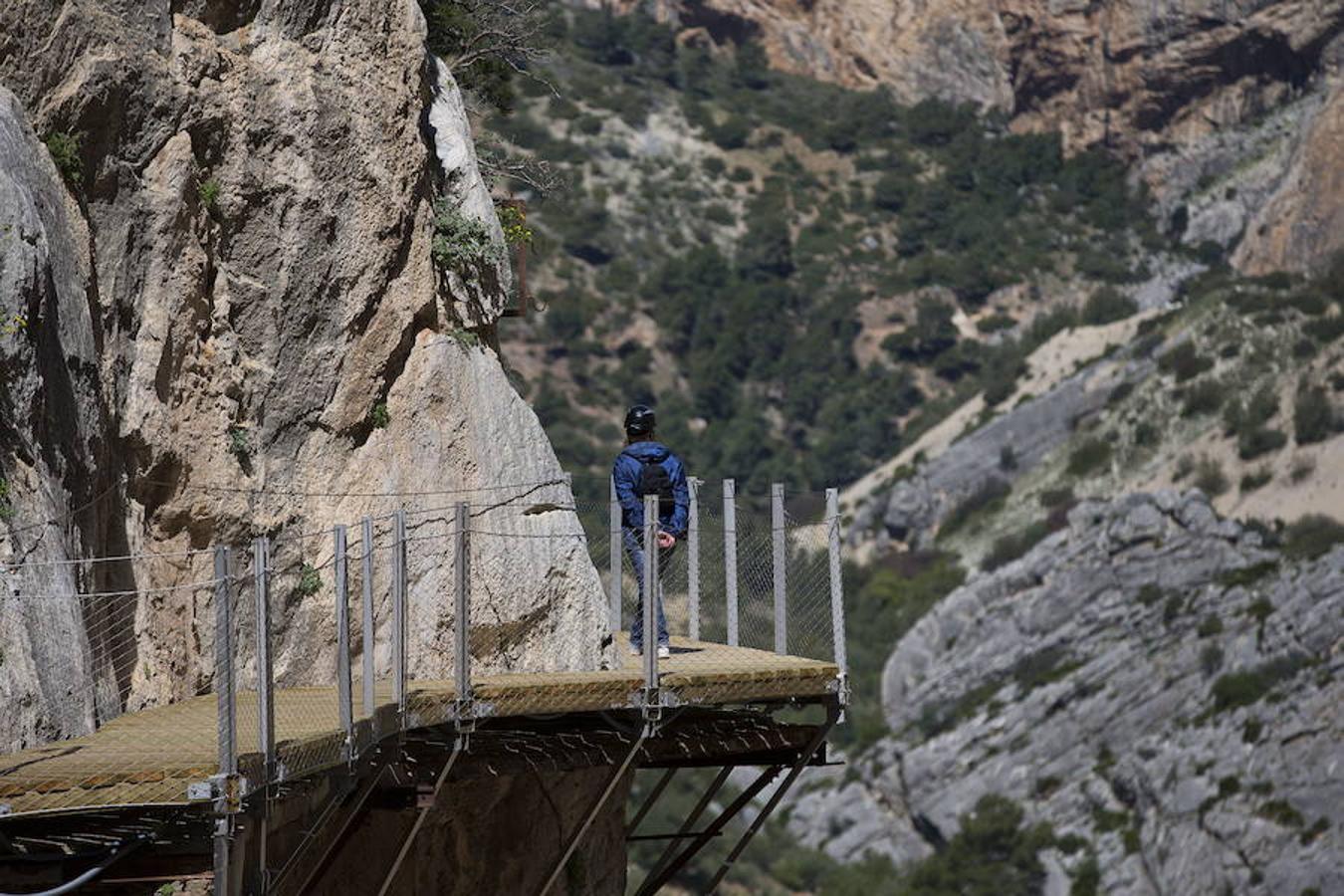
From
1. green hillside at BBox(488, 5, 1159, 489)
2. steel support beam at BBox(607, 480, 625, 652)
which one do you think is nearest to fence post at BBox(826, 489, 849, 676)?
steel support beam at BBox(607, 480, 625, 652)

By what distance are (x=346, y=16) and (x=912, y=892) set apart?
48428 millimetres

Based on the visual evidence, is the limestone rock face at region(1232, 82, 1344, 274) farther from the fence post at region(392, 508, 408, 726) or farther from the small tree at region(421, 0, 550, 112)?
the fence post at region(392, 508, 408, 726)

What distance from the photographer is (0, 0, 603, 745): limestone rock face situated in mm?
12883

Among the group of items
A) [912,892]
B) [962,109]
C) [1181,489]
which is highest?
[962,109]

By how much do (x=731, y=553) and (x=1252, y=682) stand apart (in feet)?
149

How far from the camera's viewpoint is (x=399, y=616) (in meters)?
13.0

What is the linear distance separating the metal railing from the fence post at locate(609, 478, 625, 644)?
2 centimetres

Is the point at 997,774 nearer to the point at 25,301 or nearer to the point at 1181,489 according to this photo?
the point at 1181,489

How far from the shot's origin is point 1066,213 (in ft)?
388

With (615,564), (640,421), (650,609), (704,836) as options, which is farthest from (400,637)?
(704,836)

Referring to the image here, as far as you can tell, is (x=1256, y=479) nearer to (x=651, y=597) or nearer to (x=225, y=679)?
(x=651, y=597)

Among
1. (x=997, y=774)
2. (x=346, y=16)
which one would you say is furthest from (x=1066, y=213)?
(x=346, y=16)

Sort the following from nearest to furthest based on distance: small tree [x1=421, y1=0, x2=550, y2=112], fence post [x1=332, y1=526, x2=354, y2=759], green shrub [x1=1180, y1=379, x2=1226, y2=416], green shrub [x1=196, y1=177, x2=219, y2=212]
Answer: fence post [x1=332, y1=526, x2=354, y2=759], green shrub [x1=196, y1=177, x2=219, y2=212], small tree [x1=421, y1=0, x2=550, y2=112], green shrub [x1=1180, y1=379, x2=1226, y2=416]

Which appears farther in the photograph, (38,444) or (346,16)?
(346,16)
